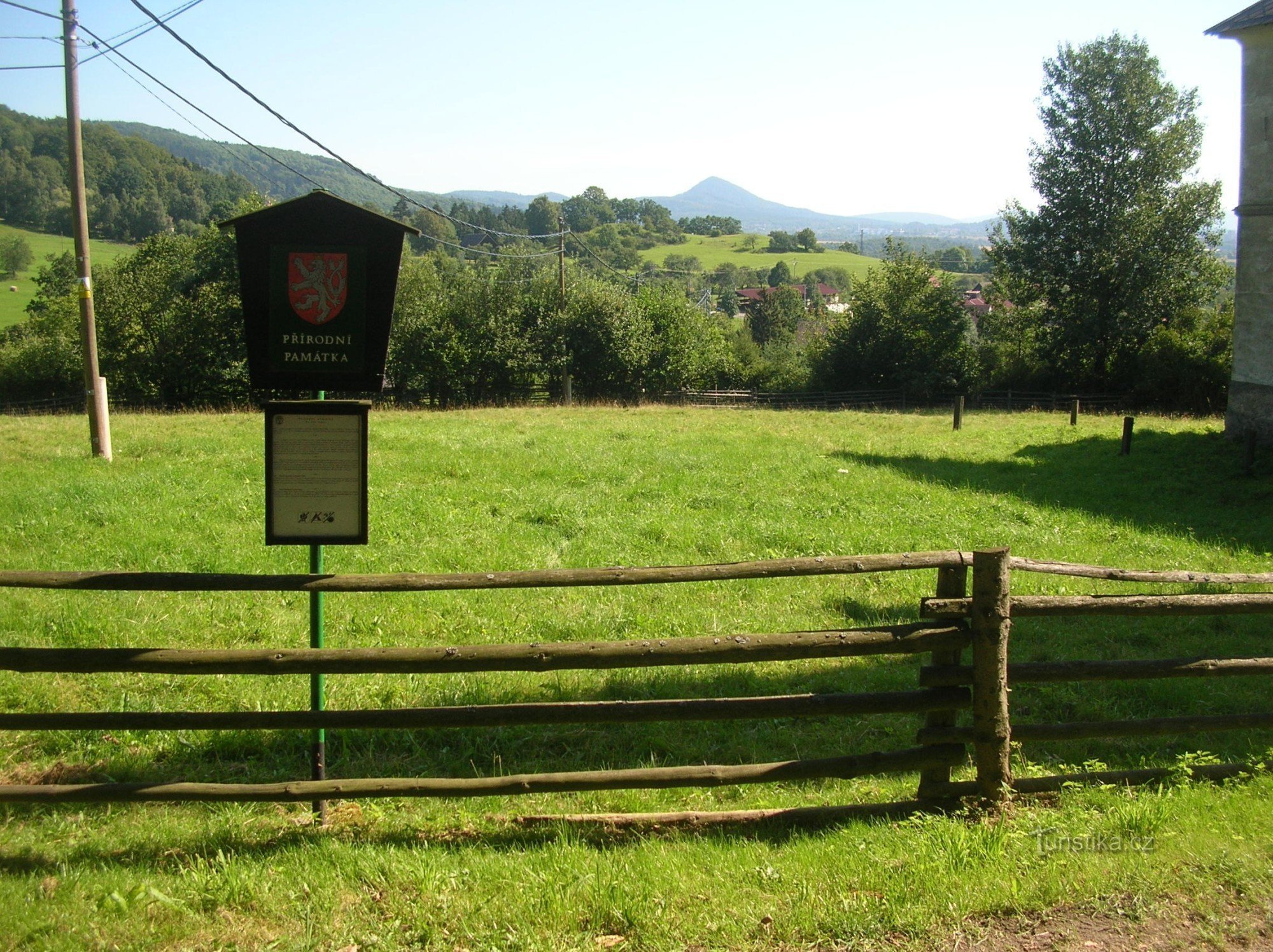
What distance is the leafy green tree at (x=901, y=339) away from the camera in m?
47.3

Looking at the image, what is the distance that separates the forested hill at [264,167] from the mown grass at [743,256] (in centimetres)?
5050

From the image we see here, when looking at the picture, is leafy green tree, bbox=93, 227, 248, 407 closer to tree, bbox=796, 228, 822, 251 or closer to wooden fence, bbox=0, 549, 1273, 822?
wooden fence, bbox=0, 549, 1273, 822

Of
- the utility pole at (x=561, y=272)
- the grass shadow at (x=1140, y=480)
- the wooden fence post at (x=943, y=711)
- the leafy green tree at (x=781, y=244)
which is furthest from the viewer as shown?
the leafy green tree at (x=781, y=244)

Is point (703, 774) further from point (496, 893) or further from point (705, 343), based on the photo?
point (705, 343)

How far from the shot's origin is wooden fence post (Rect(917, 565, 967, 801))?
4859mm

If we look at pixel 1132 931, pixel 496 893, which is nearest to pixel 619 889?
pixel 496 893

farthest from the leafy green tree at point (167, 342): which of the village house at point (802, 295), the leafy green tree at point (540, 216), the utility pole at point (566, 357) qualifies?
the leafy green tree at point (540, 216)

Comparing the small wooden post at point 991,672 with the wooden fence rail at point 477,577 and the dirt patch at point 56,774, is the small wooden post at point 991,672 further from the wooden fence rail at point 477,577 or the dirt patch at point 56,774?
the dirt patch at point 56,774

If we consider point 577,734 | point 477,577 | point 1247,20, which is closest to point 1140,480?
point 1247,20

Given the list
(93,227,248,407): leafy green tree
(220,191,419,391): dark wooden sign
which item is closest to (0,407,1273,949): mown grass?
(220,191,419,391): dark wooden sign

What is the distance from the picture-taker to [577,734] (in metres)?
6.61

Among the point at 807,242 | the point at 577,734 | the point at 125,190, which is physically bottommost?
the point at 577,734

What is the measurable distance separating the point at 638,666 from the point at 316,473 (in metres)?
1.90

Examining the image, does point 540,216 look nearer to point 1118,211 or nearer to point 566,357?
point 566,357
